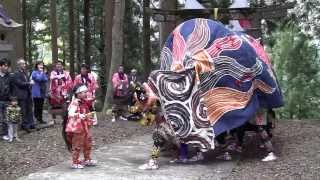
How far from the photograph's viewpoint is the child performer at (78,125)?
9562mm

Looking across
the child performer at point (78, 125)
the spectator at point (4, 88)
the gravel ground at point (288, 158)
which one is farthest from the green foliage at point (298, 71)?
the child performer at point (78, 125)

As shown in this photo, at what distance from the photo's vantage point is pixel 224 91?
10.3 meters

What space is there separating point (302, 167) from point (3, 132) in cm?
697

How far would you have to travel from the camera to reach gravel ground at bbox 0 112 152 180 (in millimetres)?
10062

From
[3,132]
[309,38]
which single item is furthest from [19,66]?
[309,38]

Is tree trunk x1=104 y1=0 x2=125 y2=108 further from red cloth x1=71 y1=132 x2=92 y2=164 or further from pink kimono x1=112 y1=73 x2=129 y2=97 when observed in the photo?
red cloth x1=71 y1=132 x2=92 y2=164

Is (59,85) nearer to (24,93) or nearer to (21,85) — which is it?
(24,93)

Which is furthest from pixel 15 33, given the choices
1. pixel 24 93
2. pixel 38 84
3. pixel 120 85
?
pixel 24 93

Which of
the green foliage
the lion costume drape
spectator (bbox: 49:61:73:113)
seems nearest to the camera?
the lion costume drape

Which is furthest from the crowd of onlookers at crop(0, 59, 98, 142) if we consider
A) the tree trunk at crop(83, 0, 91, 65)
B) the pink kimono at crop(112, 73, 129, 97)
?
the tree trunk at crop(83, 0, 91, 65)

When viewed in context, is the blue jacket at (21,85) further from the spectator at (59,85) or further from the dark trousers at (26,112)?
the spectator at (59,85)

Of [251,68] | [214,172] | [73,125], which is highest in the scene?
[251,68]

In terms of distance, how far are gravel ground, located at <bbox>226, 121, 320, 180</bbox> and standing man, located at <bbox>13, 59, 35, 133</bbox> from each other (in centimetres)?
530

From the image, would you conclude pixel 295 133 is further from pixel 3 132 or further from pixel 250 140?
pixel 3 132
